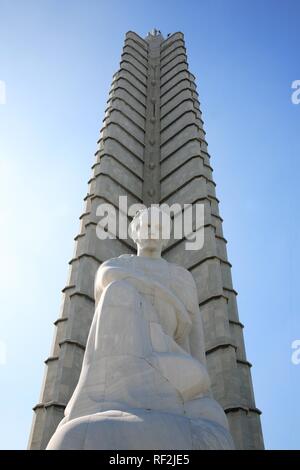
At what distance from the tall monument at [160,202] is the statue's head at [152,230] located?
14.7 feet

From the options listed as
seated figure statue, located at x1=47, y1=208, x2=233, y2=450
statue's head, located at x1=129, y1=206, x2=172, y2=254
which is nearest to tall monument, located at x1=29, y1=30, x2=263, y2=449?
statue's head, located at x1=129, y1=206, x2=172, y2=254

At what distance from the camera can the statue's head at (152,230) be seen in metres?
4.26

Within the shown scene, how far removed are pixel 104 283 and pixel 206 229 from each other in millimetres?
8071

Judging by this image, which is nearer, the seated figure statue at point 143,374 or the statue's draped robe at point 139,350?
the seated figure statue at point 143,374

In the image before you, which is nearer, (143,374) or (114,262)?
(143,374)

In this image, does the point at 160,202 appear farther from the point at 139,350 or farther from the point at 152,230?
the point at 139,350

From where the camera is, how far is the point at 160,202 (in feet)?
47.2

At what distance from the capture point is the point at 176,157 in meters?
15.6

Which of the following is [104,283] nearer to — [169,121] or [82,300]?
[82,300]

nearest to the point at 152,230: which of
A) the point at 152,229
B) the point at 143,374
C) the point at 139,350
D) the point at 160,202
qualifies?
the point at 152,229

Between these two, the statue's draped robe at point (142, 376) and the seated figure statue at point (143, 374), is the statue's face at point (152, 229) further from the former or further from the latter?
the statue's draped robe at point (142, 376)

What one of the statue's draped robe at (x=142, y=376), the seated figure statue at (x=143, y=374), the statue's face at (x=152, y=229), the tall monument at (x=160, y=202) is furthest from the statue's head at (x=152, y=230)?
the tall monument at (x=160, y=202)

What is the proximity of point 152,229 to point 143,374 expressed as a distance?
5.81 feet

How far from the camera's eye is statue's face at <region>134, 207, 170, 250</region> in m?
4.26
